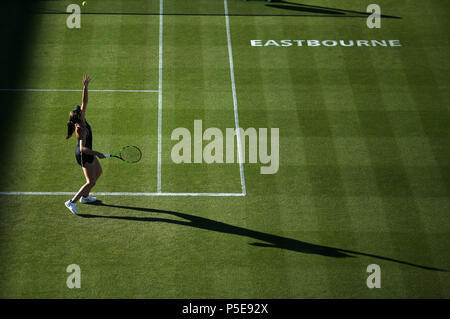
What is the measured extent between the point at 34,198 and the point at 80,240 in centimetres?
202

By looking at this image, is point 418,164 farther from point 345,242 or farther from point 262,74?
point 262,74

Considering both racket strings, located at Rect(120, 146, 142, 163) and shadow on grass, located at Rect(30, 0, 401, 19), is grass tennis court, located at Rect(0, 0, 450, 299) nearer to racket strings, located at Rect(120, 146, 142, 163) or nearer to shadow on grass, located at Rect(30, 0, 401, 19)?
shadow on grass, located at Rect(30, 0, 401, 19)

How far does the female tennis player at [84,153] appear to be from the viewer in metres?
13.6

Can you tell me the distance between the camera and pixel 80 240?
45.2ft

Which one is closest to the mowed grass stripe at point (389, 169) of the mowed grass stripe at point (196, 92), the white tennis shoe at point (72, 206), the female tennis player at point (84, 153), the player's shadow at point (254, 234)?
the player's shadow at point (254, 234)

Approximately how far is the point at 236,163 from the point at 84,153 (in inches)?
170

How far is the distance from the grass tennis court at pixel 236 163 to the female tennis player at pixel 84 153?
1.21ft

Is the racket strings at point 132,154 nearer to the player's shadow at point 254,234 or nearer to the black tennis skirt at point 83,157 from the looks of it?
the black tennis skirt at point 83,157

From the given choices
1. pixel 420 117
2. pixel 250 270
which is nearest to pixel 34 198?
pixel 250 270

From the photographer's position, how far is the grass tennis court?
43.4 feet

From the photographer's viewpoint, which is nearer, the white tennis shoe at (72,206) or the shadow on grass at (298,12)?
the white tennis shoe at (72,206)

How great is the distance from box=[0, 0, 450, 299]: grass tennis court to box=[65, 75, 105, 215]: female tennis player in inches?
14.5

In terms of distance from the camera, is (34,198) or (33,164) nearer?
(34,198)

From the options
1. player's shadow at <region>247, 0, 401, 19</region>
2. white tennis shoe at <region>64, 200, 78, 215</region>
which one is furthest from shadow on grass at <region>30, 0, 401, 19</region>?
white tennis shoe at <region>64, 200, 78, 215</region>
